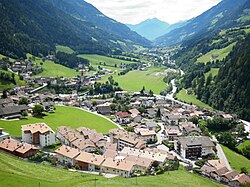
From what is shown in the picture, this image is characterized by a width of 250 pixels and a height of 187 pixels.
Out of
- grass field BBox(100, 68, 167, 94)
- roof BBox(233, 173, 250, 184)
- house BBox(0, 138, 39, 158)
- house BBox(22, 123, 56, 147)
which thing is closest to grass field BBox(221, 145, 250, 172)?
roof BBox(233, 173, 250, 184)

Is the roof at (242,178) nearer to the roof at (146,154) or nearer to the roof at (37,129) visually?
the roof at (146,154)

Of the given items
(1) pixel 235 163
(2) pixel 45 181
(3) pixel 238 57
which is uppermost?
(3) pixel 238 57

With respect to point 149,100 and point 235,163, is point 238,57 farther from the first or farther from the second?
point 235,163

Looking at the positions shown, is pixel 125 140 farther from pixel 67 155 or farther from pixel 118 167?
pixel 118 167

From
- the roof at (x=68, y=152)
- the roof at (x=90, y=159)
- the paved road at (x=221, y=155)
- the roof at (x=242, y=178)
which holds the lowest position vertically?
the paved road at (x=221, y=155)

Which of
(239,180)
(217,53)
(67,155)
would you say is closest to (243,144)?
Answer: (239,180)

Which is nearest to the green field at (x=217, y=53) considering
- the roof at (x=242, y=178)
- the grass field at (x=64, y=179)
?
the roof at (x=242, y=178)

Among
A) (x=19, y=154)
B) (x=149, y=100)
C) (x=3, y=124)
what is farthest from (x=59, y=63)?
(x=19, y=154)
